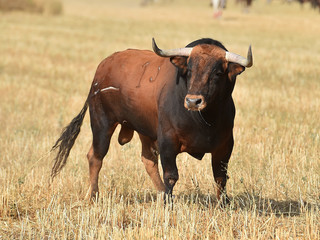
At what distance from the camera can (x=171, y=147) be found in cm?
542

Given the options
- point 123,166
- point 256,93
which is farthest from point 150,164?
point 256,93

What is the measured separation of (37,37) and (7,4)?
56.2 ft

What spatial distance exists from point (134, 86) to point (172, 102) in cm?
79

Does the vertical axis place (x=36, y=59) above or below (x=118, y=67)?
below

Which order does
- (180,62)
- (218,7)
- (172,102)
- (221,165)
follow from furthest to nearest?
(218,7), (221,165), (172,102), (180,62)

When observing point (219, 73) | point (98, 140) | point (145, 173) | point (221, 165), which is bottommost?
point (145, 173)

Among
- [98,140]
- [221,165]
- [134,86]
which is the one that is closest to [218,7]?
[98,140]

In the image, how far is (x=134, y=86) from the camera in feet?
20.1

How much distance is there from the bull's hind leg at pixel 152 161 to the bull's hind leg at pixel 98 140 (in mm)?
493

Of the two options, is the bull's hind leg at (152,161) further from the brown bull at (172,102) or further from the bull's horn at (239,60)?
the bull's horn at (239,60)

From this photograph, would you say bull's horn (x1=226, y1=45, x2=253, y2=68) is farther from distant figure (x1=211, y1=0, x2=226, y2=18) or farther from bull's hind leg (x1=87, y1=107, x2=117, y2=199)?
distant figure (x1=211, y1=0, x2=226, y2=18)

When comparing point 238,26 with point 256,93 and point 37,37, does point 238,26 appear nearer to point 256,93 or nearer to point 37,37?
point 37,37

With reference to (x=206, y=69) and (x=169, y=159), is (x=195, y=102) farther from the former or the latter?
(x=169, y=159)

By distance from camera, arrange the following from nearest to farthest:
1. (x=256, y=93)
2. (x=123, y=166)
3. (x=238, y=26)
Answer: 1. (x=123, y=166)
2. (x=256, y=93)
3. (x=238, y=26)
